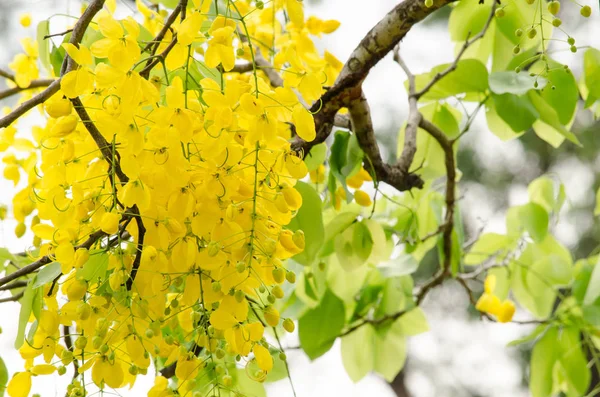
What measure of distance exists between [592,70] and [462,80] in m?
0.13

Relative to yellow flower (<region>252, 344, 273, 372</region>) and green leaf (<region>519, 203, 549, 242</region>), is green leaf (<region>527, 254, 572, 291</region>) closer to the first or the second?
green leaf (<region>519, 203, 549, 242</region>)

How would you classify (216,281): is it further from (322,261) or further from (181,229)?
(322,261)

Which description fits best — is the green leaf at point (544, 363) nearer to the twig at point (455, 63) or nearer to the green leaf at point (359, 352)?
the green leaf at point (359, 352)

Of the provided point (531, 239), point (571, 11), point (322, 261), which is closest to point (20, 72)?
point (322, 261)

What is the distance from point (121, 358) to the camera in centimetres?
47

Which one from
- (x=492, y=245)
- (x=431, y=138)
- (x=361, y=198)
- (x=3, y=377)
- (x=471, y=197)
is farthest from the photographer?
(x=471, y=197)

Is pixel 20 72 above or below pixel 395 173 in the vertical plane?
above

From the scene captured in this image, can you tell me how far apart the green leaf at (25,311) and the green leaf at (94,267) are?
66 mm

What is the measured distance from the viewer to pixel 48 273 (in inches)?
18.3

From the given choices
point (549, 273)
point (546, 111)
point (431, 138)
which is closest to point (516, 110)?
point (546, 111)

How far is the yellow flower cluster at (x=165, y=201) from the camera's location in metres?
0.41

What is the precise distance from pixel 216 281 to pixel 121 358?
91mm

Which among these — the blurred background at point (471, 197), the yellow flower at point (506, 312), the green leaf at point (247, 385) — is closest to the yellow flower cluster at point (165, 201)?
the green leaf at point (247, 385)

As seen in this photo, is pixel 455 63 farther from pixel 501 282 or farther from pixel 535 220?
pixel 501 282
